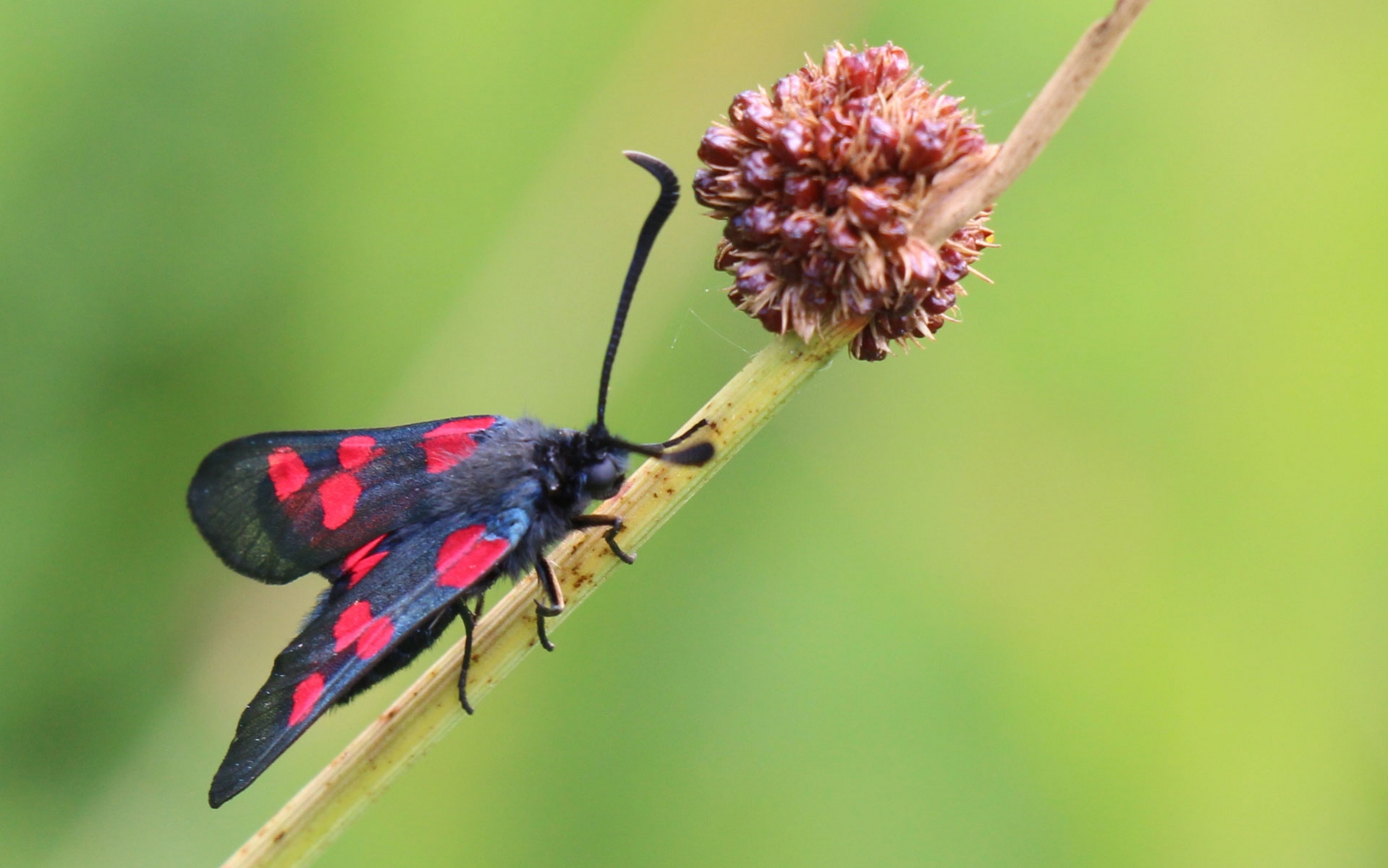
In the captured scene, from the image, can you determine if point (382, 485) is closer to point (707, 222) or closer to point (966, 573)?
point (707, 222)

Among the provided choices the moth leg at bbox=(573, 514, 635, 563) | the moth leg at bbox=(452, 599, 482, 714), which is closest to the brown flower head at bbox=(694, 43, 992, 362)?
the moth leg at bbox=(573, 514, 635, 563)

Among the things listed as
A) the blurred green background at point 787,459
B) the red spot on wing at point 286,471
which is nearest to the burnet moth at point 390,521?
the red spot on wing at point 286,471

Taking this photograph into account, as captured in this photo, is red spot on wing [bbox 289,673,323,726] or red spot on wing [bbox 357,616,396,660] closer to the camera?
red spot on wing [bbox 289,673,323,726]

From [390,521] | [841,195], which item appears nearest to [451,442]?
[390,521]

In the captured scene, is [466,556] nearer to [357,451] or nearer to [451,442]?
[451,442]

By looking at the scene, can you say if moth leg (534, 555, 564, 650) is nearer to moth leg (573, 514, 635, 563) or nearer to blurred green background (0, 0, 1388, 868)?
moth leg (573, 514, 635, 563)

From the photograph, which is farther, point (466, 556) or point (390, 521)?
point (390, 521)

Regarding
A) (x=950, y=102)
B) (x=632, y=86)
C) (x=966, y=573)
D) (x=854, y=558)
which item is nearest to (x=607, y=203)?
(x=632, y=86)
